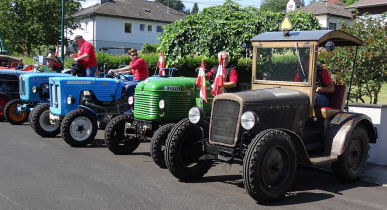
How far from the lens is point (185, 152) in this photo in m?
6.36

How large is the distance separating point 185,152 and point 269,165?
4.56 feet

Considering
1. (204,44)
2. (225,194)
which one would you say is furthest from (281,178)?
(204,44)

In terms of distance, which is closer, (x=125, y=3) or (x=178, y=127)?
(x=178, y=127)

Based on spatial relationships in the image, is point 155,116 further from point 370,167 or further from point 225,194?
point 370,167

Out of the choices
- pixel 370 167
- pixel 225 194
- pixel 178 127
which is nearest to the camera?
pixel 225 194

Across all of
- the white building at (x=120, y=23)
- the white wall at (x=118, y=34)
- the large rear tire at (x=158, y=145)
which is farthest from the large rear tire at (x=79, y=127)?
the white wall at (x=118, y=34)

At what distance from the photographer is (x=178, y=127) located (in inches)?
247

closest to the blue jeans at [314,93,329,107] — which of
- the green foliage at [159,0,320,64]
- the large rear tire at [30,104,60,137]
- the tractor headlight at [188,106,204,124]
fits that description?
the tractor headlight at [188,106,204,124]

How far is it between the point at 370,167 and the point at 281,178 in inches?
103

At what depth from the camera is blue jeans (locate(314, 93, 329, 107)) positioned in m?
6.59

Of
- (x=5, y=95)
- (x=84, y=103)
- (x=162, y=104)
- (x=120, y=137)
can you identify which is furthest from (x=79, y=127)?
(x=5, y=95)

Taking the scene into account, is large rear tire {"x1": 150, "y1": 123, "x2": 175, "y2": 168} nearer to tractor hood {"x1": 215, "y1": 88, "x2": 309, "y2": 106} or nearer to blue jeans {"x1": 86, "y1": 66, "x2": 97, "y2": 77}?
tractor hood {"x1": 215, "y1": 88, "x2": 309, "y2": 106}

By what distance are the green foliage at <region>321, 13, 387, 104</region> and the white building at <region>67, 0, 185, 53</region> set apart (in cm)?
3361

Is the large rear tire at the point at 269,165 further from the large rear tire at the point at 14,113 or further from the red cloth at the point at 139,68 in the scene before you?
the large rear tire at the point at 14,113
